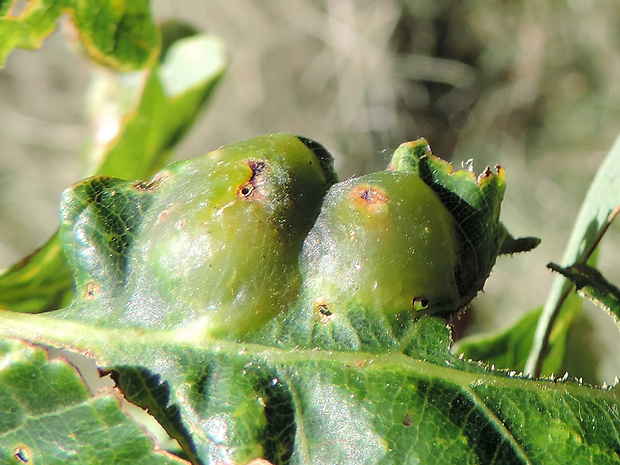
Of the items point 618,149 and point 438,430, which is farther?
point 618,149

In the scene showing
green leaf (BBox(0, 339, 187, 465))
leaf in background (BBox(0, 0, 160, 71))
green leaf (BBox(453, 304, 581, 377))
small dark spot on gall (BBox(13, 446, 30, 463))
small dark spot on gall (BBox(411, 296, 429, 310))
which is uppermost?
leaf in background (BBox(0, 0, 160, 71))

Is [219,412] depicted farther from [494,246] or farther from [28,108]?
[28,108]

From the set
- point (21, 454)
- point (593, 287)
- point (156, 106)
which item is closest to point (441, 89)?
point (156, 106)

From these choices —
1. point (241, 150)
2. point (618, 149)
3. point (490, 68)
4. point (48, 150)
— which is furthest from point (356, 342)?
point (48, 150)

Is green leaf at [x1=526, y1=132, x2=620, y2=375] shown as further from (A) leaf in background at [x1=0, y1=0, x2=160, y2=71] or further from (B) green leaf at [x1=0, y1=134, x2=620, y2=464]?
(A) leaf in background at [x1=0, y1=0, x2=160, y2=71]

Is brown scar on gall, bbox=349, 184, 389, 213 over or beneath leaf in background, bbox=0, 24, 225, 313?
beneath

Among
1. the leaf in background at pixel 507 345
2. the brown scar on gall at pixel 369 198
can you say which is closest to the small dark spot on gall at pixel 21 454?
the brown scar on gall at pixel 369 198

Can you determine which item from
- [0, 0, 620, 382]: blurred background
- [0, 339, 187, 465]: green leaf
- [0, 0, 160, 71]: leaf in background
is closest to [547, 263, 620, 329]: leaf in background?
[0, 339, 187, 465]: green leaf
